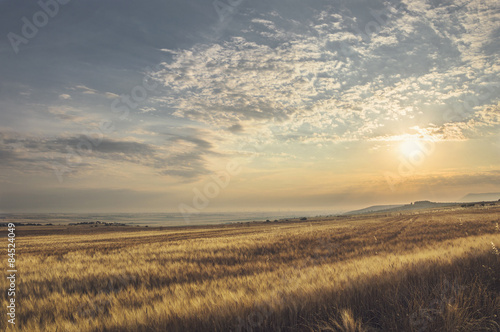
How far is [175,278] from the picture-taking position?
29.1 feet

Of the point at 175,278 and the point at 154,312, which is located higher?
the point at 154,312

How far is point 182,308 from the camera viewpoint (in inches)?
158

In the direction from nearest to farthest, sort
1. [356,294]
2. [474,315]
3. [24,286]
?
[474,315] → [356,294] → [24,286]

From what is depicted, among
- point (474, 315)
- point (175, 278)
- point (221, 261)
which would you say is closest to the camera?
point (474, 315)

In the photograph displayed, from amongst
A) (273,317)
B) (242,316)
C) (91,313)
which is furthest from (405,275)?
(91,313)

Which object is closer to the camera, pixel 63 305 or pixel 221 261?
pixel 63 305

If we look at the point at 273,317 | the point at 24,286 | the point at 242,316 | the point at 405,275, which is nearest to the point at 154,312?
the point at 242,316

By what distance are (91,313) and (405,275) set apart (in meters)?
5.63

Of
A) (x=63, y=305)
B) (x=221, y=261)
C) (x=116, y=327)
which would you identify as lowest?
(x=221, y=261)

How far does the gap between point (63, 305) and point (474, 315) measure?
7.18 meters

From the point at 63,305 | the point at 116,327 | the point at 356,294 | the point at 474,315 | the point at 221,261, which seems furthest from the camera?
the point at 221,261

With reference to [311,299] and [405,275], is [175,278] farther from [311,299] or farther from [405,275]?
[405,275]

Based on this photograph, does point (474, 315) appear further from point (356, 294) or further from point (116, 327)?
point (116, 327)

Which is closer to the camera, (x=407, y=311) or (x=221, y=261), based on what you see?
(x=407, y=311)
